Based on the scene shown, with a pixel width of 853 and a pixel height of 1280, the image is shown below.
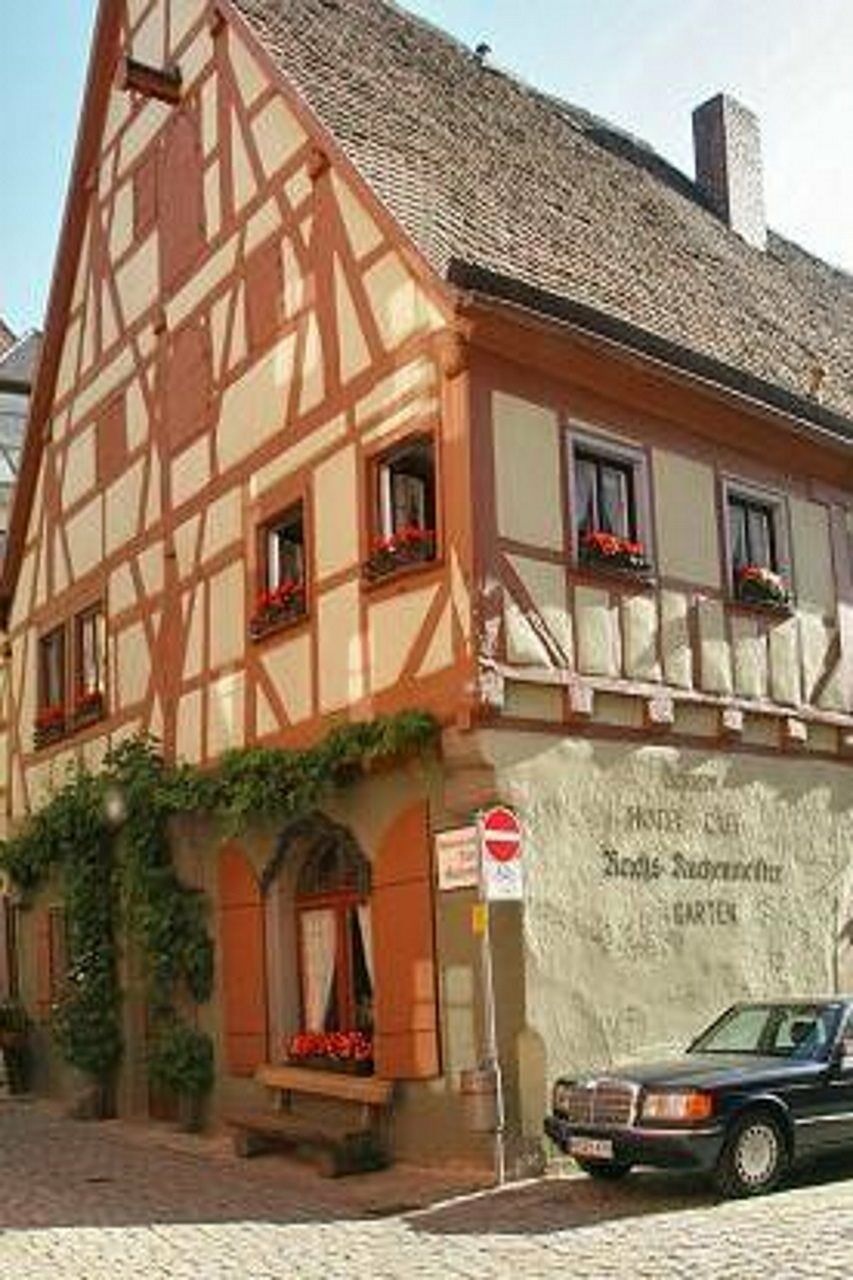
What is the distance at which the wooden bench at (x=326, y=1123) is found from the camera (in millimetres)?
13438

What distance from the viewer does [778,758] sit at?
16.0 metres

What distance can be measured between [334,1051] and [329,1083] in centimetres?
40

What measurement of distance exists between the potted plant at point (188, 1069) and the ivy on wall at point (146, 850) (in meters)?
0.06

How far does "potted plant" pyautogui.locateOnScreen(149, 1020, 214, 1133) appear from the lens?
17.1 metres

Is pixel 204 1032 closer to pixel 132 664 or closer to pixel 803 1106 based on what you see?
pixel 132 664

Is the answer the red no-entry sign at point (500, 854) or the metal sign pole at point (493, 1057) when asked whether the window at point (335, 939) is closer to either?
the metal sign pole at point (493, 1057)

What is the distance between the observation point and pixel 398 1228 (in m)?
11.0

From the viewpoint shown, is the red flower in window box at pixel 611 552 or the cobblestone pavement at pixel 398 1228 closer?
the cobblestone pavement at pixel 398 1228

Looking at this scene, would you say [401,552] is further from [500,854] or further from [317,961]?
[317,961]

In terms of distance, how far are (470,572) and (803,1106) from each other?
461 cm

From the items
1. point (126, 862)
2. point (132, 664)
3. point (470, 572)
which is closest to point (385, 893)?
point (470, 572)

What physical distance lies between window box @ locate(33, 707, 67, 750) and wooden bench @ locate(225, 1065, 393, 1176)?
7.45 m

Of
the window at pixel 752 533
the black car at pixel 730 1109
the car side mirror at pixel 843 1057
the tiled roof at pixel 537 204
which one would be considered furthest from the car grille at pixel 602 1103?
the tiled roof at pixel 537 204

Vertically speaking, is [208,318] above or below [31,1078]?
above
